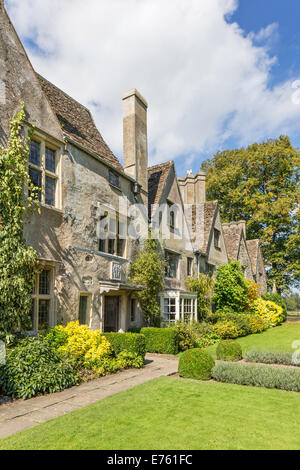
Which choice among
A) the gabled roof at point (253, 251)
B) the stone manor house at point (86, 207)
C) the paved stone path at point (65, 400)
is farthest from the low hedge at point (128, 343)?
the gabled roof at point (253, 251)

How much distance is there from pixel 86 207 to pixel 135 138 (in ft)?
18.9

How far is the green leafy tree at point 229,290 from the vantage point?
23391 mm

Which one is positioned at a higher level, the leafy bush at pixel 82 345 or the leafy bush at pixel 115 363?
the leafy bush at pixel 82 345

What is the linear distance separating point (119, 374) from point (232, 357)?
15.7ft

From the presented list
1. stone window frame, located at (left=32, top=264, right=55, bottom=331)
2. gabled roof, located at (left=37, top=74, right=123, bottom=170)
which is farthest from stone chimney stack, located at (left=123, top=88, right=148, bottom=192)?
stone window frame, located at (left=32, top=264, right=55, bottom=331)

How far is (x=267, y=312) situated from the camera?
2653 centimetres

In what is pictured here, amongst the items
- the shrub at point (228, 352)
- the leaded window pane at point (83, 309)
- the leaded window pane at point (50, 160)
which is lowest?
the shrub at point (228, 352)

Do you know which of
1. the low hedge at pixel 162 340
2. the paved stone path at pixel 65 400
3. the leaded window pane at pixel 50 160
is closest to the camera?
the paved stone path at pixel 65 400

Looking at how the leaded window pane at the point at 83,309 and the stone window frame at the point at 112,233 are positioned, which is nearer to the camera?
the leaded window pane at the point at 83,309

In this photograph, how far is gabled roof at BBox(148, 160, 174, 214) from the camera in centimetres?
1825

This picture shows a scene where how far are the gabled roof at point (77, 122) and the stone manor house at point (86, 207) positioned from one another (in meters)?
0.06

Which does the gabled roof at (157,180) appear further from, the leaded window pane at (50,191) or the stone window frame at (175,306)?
the leaded window pane at (50,191)

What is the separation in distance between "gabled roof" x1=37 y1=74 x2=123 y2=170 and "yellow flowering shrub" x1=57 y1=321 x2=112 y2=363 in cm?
666

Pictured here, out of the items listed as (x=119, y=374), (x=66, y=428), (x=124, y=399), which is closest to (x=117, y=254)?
(x=119, y=374)
